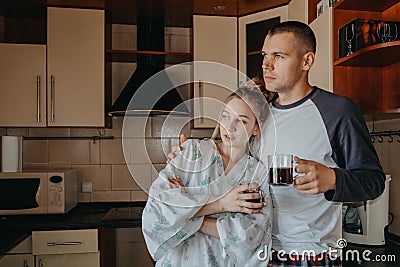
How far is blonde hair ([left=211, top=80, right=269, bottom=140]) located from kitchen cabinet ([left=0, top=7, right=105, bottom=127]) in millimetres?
1490

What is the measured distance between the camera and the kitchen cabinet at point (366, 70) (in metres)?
1.93

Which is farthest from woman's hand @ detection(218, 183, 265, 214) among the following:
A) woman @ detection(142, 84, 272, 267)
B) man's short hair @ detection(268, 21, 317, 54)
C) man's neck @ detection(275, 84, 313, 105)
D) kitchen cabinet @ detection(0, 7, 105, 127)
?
kitchen cabinet @ detection(0, 7, 105, 127)

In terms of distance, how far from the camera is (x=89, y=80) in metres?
2.68

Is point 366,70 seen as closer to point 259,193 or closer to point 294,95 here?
point 294,95

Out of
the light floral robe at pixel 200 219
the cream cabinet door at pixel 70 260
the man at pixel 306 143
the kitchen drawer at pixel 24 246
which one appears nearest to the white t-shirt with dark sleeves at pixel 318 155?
the man at pixel 306 143

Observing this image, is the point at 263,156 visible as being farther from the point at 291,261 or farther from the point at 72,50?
the point at 72,50

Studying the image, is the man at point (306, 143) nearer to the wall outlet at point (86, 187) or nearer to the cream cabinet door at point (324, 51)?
the cream cabinet door at point (324, 51)

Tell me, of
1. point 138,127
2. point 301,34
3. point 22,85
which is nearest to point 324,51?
point 301,34

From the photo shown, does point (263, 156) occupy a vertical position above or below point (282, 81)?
below

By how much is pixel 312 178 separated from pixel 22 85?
82.3 inches

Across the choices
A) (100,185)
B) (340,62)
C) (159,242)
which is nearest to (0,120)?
(100,185)

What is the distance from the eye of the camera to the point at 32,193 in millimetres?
2496

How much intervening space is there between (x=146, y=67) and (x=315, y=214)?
1.84 meters

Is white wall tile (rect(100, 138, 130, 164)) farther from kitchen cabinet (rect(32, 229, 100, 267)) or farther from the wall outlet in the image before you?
kitchen cabinet (rect(32, 229, 100, 267))
